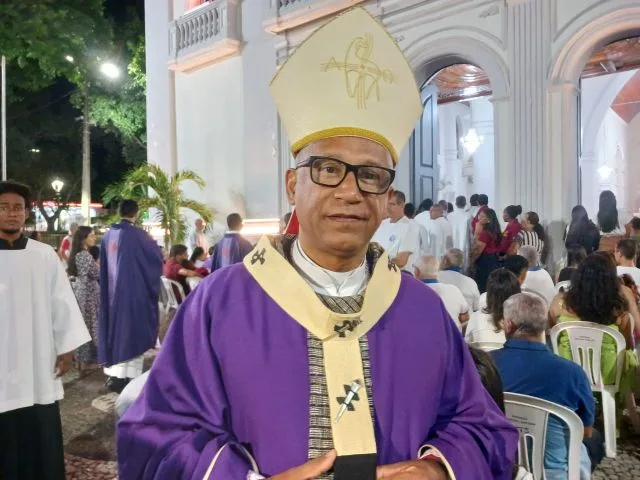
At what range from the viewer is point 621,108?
2112 centimetres

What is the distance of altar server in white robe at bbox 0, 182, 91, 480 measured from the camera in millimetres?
3512

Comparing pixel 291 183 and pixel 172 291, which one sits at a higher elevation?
pixel 291 183

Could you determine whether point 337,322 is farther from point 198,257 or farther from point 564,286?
point 198,257

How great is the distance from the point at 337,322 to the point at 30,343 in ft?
8.93

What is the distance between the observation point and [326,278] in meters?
1.71

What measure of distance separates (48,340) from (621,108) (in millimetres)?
21915

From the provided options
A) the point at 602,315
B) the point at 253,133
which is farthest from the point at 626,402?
the point at 253,133

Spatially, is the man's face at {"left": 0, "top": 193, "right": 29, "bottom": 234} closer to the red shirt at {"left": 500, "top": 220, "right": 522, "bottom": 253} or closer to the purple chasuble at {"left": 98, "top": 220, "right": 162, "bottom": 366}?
the purple chasuble at {"left": 98, "top": 220, "right": 162, "bottom": 366}

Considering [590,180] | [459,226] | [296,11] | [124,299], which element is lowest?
[124,299]

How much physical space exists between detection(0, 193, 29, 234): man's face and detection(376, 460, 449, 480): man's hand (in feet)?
9.60

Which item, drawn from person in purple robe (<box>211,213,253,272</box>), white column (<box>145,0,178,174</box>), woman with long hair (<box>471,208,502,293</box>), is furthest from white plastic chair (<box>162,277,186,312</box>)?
white column (<box>145,0,178,174</box>)

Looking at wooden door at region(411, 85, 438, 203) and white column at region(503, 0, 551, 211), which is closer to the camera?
white column at region(503, 0, 551, 211)

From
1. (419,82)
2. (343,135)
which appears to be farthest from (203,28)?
(343,135)

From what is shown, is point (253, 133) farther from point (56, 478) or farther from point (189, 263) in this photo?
point (56, 478)
